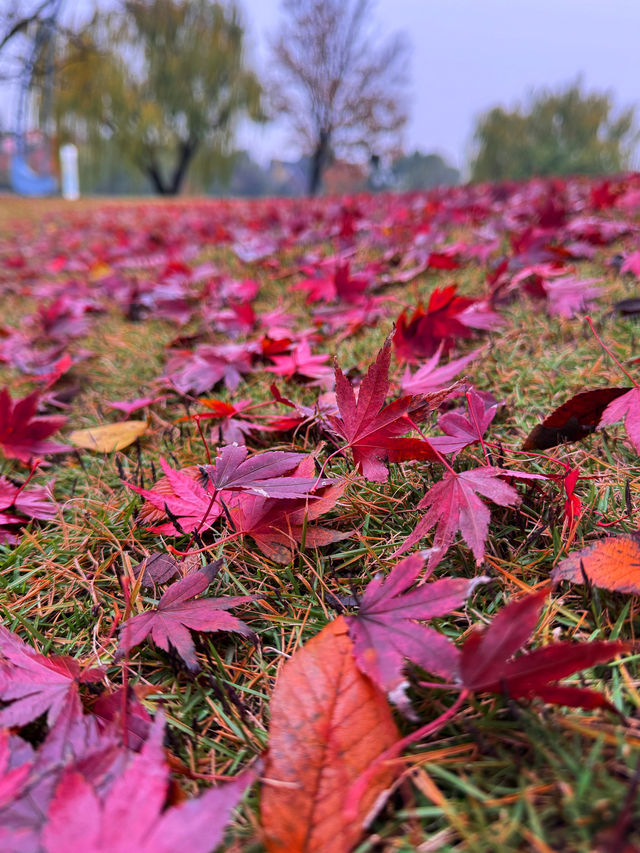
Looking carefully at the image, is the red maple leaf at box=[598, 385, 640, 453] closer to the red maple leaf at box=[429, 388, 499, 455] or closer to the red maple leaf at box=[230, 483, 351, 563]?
the red maple leaf at box=[429, 388, 499, 455]

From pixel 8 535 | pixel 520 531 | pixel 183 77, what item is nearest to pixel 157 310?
pixel 8 535

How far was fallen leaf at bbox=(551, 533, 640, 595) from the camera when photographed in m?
0.48

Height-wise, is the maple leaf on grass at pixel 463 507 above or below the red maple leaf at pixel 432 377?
below

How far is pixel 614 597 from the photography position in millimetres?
508

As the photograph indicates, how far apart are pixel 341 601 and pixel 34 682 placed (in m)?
0.31

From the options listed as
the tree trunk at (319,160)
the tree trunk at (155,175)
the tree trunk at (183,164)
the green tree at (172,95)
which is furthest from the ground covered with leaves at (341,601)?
the tree trunk at (319,160)

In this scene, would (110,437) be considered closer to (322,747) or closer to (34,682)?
(34,682)

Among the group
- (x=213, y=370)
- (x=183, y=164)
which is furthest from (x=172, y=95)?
(x=213, y=370)

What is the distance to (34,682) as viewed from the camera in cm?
48

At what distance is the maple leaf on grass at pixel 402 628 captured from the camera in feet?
1.32

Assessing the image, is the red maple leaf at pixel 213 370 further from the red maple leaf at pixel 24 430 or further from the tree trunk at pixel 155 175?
the tree trunk at pixel 155 175

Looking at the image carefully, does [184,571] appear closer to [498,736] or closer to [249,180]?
[498,736]

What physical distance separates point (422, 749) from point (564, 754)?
0.34 ft

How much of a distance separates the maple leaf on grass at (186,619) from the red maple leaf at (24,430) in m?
0.52
